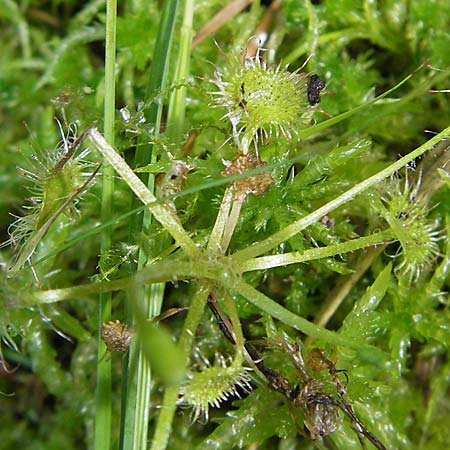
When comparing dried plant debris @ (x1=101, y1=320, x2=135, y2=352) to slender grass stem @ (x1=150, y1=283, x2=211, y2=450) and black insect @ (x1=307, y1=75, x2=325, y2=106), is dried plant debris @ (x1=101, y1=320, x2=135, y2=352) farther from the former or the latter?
black insect @ (x1=307, y1=75, x2=325, y2=106)

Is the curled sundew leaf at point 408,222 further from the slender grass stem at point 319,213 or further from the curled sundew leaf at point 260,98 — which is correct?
the curled sundew leaf at point 260,98

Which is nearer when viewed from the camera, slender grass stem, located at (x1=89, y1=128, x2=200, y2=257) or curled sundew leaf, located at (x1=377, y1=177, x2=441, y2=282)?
slender grass stem, located at (x1=89, y1=128, x2=200, y2=257)

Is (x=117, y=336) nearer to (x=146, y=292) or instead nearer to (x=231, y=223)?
(x=146, y=292)

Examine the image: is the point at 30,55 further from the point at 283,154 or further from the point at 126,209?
the point at 283,154

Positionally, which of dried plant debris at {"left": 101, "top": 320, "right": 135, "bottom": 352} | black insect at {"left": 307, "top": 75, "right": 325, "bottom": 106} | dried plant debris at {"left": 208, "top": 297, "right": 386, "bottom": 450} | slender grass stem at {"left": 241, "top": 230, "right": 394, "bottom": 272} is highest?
black insect at {"left": 307, "top": 75, "right": 325, "bottom": 106}

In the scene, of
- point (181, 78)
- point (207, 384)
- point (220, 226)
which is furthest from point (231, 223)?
point (181, 78)

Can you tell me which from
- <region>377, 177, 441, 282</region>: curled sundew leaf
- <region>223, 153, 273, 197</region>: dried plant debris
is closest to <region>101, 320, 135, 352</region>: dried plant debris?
<region>223, 153, 273, 197</region>: dried plant debris

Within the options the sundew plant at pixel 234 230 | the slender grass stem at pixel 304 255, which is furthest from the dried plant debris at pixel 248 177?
the slender grass stem at pixel 304 255

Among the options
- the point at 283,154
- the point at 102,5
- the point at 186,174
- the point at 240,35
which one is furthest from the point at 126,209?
the point at 102,5

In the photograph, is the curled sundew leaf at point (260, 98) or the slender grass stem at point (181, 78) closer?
the curled sundew leaf at point (260, 98)
